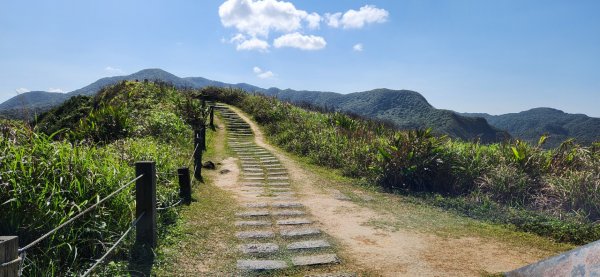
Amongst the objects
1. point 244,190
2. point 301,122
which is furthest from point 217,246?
point 301,122

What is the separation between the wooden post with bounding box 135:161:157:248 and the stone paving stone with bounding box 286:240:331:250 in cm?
163

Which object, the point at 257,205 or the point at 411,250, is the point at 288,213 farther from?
the point at 411,250

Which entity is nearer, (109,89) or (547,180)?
(547,180)

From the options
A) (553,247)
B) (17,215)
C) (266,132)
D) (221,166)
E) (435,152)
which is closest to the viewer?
(17,215)

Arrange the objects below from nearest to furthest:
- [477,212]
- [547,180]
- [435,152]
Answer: [477,212]
[547,180]
[435,152]

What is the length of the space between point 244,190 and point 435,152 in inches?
171

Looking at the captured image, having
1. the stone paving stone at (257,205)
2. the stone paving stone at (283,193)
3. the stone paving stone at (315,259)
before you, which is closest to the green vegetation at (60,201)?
the stone paving stone at (257,205)

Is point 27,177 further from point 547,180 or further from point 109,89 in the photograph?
point 109,89

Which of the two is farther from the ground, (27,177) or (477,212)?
(27,177)

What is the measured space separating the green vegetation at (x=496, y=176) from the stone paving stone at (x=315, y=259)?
3.29 m

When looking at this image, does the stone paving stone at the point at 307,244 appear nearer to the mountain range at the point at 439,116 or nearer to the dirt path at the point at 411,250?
the dirt path at the point at 411,250

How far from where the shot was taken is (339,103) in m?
123

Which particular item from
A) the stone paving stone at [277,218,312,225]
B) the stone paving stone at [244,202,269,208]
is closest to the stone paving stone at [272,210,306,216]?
the stone paving stone at [277,218,312,225]

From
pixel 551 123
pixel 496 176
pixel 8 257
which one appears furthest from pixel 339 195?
pixel 551 123
